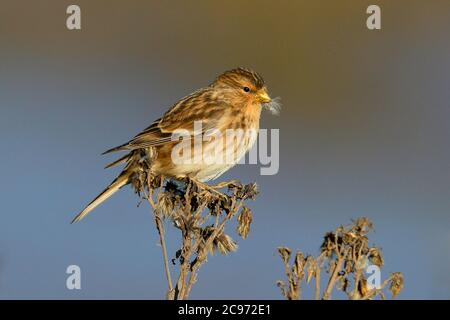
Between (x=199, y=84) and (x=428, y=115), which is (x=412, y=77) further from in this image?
(x=199, y=84)

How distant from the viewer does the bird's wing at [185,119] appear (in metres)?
5.16

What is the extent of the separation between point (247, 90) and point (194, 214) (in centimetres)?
182

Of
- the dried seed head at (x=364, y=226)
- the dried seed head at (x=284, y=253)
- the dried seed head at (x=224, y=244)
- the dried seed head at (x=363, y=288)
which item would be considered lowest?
the dried seed head at (x=363, y=288)

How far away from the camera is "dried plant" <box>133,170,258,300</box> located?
368 centimetres

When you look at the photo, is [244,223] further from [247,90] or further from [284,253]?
[247,90]


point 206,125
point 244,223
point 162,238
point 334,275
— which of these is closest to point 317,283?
point 334,275

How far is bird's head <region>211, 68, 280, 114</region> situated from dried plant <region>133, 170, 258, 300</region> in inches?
48.5

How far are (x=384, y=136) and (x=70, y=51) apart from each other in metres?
2.46

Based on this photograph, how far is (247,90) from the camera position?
562cm

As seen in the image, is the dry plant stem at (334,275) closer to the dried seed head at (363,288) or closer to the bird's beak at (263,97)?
the dried seed head at (363,288)

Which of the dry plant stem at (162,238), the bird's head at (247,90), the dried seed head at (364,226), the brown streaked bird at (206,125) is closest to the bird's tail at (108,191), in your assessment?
the brown streaked bird at (206,125)

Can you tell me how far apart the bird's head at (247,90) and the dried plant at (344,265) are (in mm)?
2001

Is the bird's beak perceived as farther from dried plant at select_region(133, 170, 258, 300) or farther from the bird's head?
dried plant at select_region(133, 170, 258, 300)
